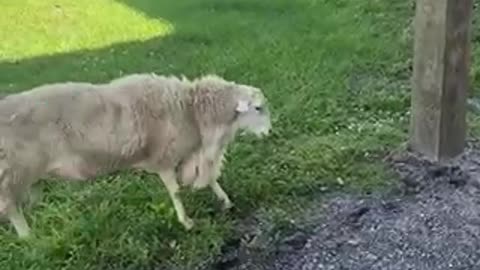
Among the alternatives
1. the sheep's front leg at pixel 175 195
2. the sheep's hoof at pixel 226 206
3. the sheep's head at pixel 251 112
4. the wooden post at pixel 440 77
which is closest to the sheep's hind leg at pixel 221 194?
the sheep's hoof at pixel 226 206

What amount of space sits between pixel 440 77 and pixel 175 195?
1381 millimetres

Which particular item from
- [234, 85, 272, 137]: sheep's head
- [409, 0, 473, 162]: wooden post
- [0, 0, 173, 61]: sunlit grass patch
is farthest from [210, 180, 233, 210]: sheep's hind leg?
[0, 0, 173, 61]: sunlit grass patch

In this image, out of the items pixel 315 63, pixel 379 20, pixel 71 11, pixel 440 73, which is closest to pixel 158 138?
pixel 440 73

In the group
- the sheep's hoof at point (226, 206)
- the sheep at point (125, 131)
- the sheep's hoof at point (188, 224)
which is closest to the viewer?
the sheep at point (125, 131)

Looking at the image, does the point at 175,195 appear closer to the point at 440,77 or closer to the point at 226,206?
the point at 226,206

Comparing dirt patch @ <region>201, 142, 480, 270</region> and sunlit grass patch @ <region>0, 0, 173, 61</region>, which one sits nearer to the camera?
dirt patch @ <region>201, 142, 480, 270</region>

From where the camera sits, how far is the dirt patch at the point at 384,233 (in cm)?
408

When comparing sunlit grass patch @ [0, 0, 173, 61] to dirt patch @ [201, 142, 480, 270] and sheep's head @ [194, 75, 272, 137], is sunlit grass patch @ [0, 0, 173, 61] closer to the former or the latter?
sheep's head @ [194, 75, 272, 137]

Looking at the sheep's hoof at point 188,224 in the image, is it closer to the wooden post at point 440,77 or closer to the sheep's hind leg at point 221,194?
the sheep's hind leg at point 221,194

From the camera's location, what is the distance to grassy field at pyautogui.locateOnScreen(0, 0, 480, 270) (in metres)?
4.27

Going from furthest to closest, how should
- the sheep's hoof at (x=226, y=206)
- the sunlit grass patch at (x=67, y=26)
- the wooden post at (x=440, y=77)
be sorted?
the sunlit grass patch at (x=67, y=26) → the wooden post at (x=440, y=77) → the sheep's hoof at (x=226, y=206)

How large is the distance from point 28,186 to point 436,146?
6.30ft

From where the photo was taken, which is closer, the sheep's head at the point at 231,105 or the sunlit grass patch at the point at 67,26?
the sheep's head at the point at 231,105

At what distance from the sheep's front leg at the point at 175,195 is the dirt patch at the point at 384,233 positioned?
24 centimetres
